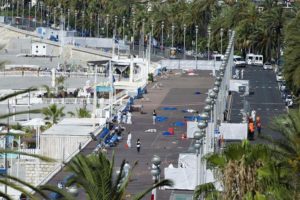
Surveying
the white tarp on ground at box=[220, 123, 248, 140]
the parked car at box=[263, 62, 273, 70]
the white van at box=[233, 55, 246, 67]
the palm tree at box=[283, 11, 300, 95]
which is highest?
the palm tree at box=[283, 11, 300, 95]

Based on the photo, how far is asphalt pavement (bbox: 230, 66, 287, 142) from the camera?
60.0 meters

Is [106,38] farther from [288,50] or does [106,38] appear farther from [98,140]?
[98,140]

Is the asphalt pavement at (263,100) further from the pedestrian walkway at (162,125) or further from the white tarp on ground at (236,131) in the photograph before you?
the pedestrian walkway at (162,125)

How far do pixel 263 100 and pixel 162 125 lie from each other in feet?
43.3

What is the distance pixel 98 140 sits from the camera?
50062 mm

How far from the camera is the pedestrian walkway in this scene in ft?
137

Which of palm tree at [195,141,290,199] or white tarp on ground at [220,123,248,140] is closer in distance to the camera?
palm tree at [195,141,290,199]

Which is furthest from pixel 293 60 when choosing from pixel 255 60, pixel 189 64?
pixel 255 60

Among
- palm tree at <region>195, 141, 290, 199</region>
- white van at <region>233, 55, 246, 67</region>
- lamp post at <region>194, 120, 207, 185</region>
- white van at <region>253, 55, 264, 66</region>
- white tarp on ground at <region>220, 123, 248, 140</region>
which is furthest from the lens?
white van at <region>253, 55, 264, 66</region>

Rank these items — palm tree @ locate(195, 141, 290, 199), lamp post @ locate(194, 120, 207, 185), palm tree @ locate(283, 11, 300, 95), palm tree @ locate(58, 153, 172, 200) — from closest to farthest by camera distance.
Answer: palm tree @ locate(58, 153, 172, 200) < palm tree @ locate(195, 141, 290, 199) < lamp post @ locate(194, 120, 207, 185) < palm tree @ locate(283, 11, 300, 95)

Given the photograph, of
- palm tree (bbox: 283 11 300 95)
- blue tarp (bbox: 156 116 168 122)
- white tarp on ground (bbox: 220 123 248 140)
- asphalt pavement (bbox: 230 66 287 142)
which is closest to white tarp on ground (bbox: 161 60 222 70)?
asphalt pavement (bbox: 230 66 287 142)

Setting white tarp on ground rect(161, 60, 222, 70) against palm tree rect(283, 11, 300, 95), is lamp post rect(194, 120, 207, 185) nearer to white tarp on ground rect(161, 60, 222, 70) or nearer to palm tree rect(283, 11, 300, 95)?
palm tree rect(283, 11, 300, 95)

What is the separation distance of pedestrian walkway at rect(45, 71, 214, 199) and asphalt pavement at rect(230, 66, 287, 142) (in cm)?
244

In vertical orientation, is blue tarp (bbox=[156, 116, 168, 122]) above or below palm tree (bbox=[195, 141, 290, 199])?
below
